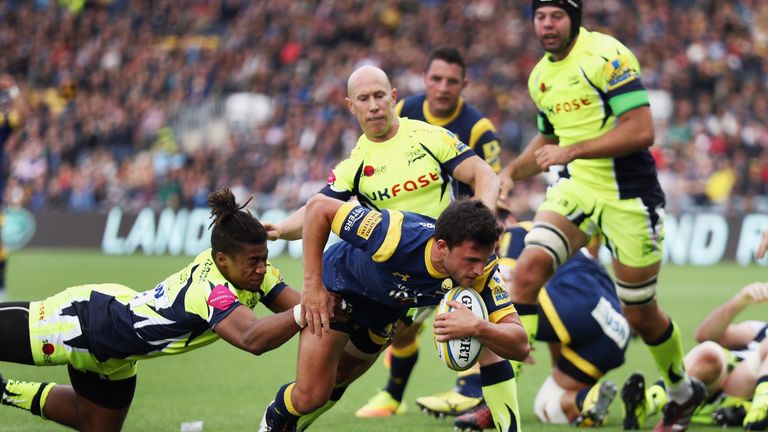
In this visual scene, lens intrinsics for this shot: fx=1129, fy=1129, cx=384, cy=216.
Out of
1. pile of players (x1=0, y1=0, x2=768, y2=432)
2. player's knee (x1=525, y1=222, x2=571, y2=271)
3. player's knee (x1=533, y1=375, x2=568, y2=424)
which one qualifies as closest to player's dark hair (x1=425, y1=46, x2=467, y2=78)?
pile of players (x1=0, y1=0, x2=768, y2=432)

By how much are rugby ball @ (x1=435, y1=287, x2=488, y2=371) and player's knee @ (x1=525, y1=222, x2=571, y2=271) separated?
5.84 ft

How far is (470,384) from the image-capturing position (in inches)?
307

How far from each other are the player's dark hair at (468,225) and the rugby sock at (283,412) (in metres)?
1.40

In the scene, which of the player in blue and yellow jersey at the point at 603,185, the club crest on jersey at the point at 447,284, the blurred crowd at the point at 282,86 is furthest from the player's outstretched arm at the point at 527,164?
the blurred crowd at the point at 282,86

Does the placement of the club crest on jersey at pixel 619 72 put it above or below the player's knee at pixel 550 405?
above

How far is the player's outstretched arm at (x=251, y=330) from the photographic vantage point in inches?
226

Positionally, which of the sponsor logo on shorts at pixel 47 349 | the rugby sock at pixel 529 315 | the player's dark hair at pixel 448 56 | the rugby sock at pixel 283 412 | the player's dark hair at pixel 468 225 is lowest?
the rugby sock at pixel 283 412

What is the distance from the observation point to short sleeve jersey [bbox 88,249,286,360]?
5891 millimetres

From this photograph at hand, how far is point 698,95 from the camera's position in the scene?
24891 millimetres

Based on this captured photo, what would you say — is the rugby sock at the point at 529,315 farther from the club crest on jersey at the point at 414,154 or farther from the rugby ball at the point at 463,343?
the rugby ball at the point at 463,343

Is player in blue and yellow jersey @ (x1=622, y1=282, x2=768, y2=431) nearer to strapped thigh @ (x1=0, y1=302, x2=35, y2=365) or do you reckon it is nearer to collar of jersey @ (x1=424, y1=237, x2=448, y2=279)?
collar of jersey @ (x1=424, y1=237, x2=448, y2=279)

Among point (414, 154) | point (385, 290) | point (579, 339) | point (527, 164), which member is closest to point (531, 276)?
point (579, 339)

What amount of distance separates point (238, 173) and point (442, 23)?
22.0 ft

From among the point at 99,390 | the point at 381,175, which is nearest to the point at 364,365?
the point at 381,175
